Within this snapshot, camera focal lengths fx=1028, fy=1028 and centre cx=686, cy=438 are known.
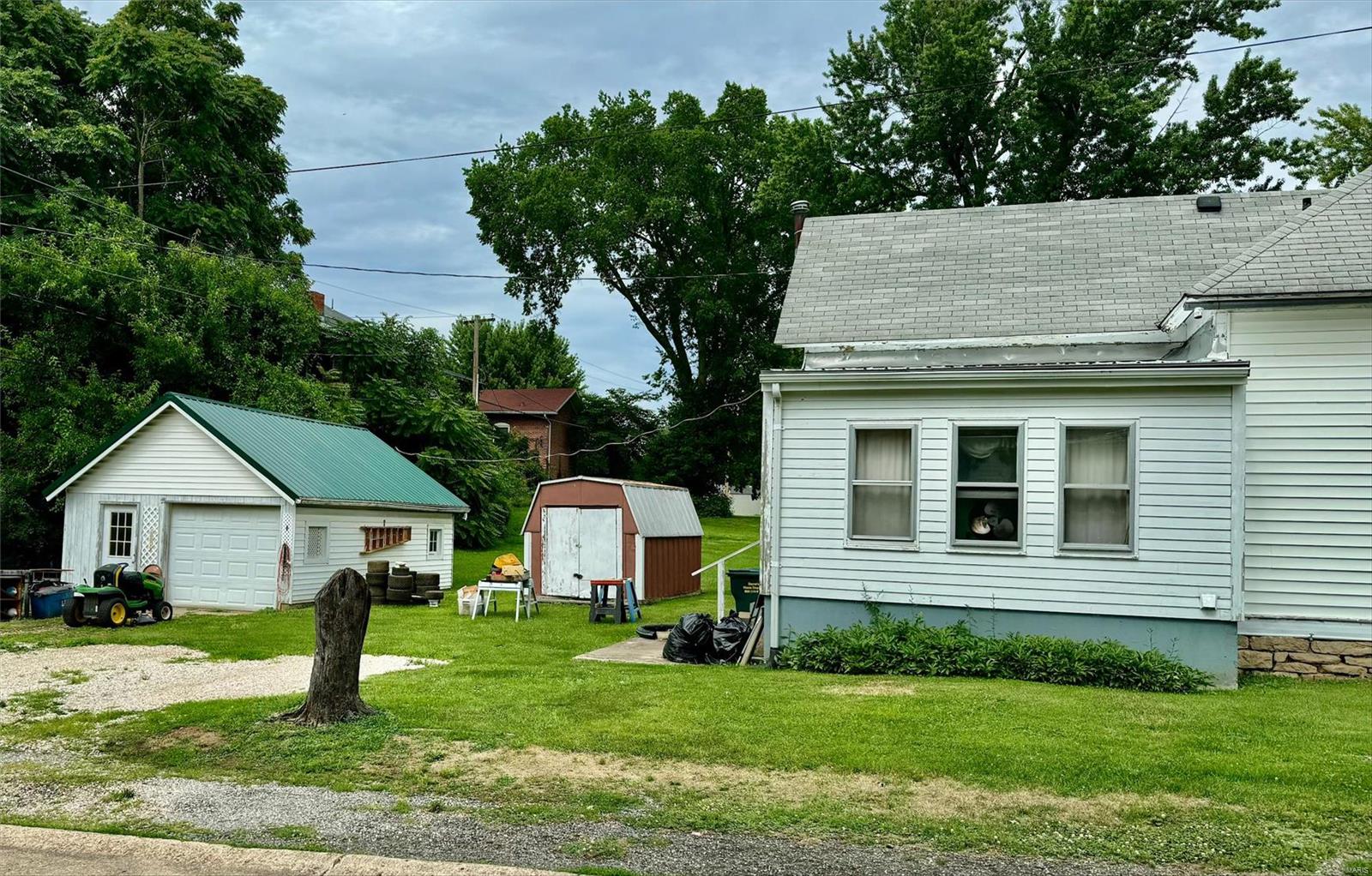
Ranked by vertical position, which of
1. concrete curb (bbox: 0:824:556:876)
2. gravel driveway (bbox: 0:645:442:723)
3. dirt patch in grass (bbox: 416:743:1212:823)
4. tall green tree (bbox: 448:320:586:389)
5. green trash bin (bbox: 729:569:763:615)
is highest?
tall green tree (bbox: 448:320:586:389)

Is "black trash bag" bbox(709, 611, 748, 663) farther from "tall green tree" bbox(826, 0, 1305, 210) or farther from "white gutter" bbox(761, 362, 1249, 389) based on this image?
"tall green tree" bbox(826, 0, 1305, 210)

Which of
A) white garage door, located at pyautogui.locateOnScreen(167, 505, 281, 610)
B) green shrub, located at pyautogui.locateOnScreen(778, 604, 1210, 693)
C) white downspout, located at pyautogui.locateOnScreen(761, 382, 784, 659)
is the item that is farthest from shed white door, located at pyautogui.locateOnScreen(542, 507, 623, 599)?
green shrub, located at pyautogui.locateOnScreen(778, 604, 1210, 693)

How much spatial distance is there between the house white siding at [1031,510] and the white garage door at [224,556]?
12176 millimetres

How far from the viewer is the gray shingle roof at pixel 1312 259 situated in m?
12.8

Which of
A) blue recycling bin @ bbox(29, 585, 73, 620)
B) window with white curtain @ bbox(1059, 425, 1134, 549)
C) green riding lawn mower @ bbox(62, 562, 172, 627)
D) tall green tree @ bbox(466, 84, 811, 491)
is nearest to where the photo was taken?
window with white curtain @ bbox(1059, 425, 1134, 549)

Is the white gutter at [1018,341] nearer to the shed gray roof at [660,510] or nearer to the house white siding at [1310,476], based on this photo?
the house white siding at [1310,476]

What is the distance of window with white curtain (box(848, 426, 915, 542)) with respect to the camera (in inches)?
503

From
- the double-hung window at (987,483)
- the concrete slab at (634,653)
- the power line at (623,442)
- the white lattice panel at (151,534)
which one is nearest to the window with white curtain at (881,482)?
the double-hung window at (987,483)

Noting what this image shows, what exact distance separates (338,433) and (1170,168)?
2522 cm

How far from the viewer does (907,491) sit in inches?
503

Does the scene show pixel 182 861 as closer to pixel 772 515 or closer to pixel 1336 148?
pixel 772 515

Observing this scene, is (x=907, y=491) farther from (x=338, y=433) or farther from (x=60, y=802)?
(x=338, y=433)

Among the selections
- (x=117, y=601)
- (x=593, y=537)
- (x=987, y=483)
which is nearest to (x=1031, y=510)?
(x=987, y=483)

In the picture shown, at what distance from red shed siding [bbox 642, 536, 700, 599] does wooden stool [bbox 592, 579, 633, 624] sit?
131 inches
